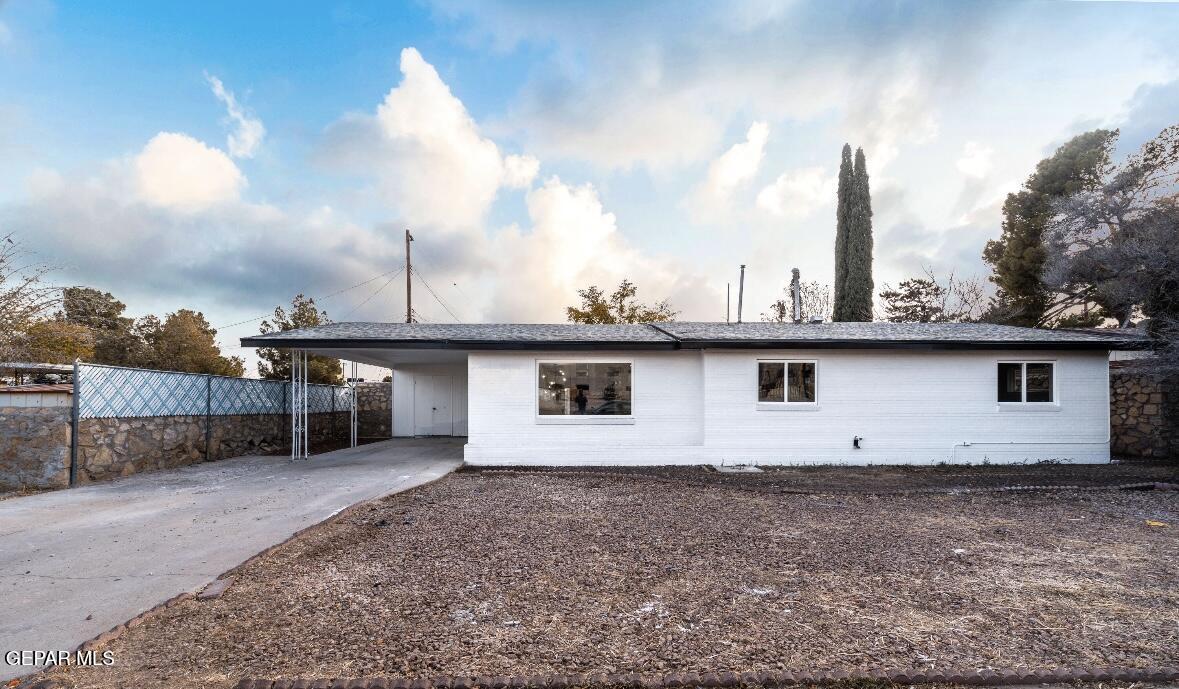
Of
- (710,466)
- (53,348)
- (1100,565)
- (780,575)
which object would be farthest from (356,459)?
(53,348)

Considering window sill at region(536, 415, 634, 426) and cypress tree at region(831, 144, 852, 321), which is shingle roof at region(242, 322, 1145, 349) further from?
cypress tree at region(831, 144, 852, 321)

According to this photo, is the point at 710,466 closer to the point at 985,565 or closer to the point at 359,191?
the point at 985,565

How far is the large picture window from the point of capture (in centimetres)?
1105

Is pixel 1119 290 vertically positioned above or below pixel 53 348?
above

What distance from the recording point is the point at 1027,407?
11.2m

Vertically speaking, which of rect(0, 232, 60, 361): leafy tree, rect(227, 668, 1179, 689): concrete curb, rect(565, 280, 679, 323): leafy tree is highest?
rect(565, 280, 679, 323): leafy tree

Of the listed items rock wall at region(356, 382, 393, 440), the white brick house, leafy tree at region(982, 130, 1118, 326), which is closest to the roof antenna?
leafy tree at region(982, 130, 1118, 326)

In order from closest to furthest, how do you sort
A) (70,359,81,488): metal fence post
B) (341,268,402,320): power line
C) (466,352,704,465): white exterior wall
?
(70,359,81,488): metal fence post, (466,352,704,465): white exterior wall, (341,268,402,320): power line

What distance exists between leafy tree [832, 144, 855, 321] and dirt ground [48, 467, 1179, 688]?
16.8 meters

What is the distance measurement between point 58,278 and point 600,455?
1044 cm

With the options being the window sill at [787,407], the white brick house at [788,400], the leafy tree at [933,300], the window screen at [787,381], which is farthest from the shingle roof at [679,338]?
the leafy tree at [933,300]

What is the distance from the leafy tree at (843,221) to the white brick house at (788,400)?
11869 millimetres

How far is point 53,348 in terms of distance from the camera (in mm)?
17781

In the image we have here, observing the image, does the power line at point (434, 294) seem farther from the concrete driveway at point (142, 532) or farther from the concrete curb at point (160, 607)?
the concrete curb at point (160, 607)
